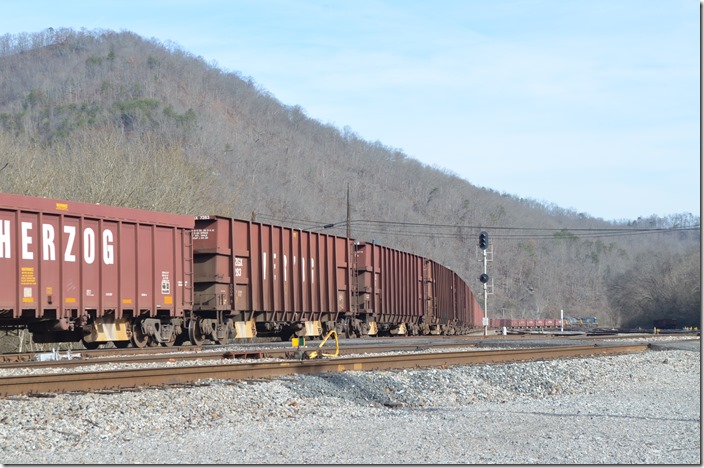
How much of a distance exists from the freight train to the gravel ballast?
817 centimetres

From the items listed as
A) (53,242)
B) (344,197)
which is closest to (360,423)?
(53,242)

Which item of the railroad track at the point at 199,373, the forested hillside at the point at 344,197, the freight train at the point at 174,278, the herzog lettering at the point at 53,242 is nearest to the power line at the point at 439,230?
the forested hillside at the point at 344,197

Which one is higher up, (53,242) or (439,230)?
(439,230)

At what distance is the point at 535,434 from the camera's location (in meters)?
9.50

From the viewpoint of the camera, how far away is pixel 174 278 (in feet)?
76.8

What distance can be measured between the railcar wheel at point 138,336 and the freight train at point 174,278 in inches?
1.4

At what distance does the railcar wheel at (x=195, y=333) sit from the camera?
24812mm

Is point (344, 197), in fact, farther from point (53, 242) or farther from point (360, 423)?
point (360, 423)

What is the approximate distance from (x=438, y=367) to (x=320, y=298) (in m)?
13.8

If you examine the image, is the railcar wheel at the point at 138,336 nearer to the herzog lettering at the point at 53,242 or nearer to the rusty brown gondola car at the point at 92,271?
the rusty brown gondola car at the point at 92,271

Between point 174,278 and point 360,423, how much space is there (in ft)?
46.0

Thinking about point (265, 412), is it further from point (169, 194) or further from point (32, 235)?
point (169, 194)

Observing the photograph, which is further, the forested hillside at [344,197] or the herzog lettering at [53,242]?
the forested hillside at [344,197]

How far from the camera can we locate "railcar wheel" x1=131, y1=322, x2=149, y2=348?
907 inches
